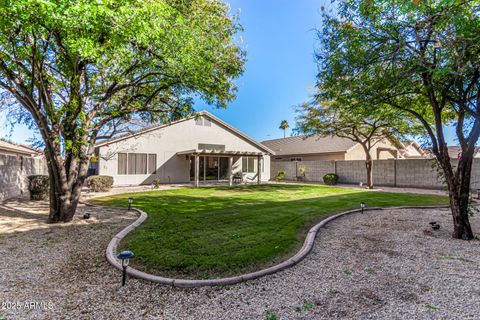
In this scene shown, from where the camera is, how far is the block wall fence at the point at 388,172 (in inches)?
609

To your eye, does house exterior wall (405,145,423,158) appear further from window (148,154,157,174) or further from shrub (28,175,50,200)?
shrub (28,175,50,200)

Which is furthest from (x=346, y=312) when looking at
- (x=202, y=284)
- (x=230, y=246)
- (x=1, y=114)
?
(x=1, y=114)

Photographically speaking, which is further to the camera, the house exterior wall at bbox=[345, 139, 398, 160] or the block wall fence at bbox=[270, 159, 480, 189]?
the house exterior wall at bbox=[345, 139, 398, 160]

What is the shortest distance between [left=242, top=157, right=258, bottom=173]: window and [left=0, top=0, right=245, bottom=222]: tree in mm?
12532

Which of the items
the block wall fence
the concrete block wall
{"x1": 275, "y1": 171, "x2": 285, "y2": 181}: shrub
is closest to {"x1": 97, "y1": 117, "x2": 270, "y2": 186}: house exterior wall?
the concrete block wall

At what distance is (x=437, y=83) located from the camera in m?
5.16

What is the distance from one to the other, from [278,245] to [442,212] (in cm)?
705

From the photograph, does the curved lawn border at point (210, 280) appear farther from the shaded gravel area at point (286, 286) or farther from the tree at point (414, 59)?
the tree at point (414, 59)

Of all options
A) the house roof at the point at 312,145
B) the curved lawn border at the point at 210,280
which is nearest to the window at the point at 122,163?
the curved lawn border at the point at 210,280

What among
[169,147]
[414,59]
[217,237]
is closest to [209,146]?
[169,147]

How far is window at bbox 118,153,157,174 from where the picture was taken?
1700 cm

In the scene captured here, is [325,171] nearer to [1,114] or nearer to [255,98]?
[255,98]

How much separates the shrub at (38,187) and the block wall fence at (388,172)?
17917mm

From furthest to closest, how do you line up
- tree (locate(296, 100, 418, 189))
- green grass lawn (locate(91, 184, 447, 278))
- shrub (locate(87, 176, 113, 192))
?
tree (locate(296, 100, 418, 189)) → shrub (locate(87, 176, 113, 192)) → green grass lawn (locate(91, 184, 447, 278))
